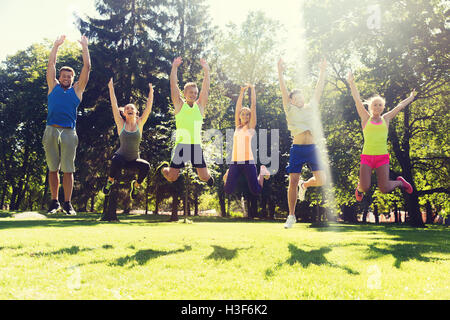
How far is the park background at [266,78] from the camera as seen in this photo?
13.6m

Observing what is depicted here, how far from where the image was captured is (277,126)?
33500mm

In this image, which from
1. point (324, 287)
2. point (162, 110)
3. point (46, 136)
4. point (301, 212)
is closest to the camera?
point (324, 287)

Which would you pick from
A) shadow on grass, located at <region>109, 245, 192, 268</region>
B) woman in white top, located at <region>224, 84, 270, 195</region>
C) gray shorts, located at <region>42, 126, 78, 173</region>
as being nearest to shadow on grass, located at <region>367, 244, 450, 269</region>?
woman in white top, located at <region>224, 84, 270, 195</region>

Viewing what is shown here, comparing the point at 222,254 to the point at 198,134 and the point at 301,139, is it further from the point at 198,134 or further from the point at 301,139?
the point at 301,139

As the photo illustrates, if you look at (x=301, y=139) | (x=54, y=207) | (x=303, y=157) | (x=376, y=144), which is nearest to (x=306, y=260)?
(x=303, y=157)

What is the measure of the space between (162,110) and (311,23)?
10266 millimetres

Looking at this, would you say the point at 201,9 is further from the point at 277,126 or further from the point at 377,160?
the point at 377,160

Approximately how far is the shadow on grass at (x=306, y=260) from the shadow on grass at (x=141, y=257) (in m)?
1.92

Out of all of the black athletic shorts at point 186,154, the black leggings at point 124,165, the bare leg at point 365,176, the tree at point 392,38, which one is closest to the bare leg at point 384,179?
the bare leg at point 365,176

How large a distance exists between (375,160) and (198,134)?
377 cm

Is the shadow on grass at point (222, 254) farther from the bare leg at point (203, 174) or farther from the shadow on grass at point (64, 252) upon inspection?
the shadow on grass at point (64, 252)

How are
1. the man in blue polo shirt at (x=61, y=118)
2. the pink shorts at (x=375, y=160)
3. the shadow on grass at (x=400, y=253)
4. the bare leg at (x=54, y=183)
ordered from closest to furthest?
1. the shadow on grass at (x=400, y=253)
2. the man in blue polo shirt at (x=61, y=118)
3. the bare leg at (x=54, y=183)
4. the pink shorts at (x=375, y=160)

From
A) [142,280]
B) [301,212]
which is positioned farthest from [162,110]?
[301,212]

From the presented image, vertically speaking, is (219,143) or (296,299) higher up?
(219,143)
